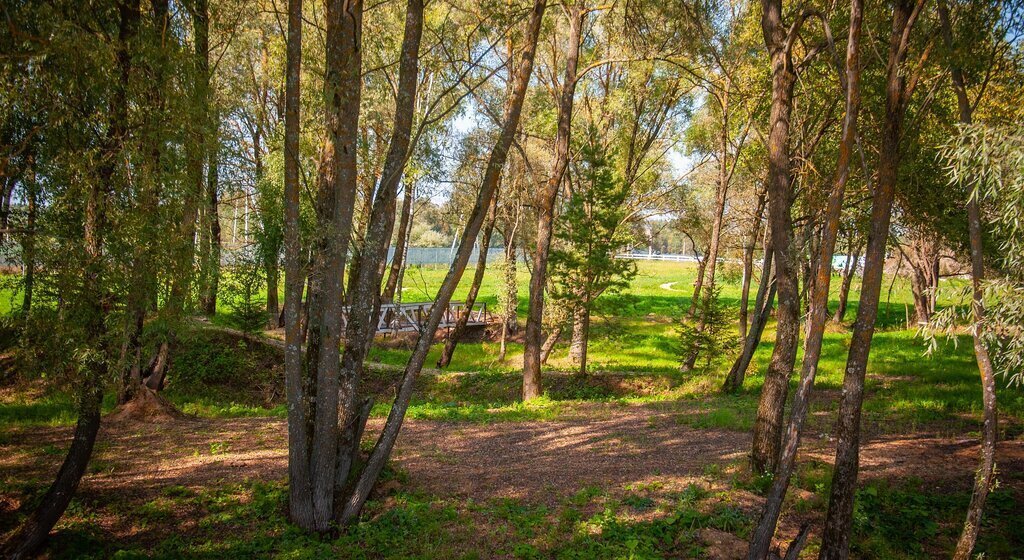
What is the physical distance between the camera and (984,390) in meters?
6.36

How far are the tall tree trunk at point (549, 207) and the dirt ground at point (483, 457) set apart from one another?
339cm

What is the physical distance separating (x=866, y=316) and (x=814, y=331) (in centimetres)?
54

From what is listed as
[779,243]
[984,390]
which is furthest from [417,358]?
[984,390]

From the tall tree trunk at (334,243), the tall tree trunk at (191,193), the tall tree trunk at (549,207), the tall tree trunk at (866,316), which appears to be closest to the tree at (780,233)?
the tall tree trunk at (866,316)

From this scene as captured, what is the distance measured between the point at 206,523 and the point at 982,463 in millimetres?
8871

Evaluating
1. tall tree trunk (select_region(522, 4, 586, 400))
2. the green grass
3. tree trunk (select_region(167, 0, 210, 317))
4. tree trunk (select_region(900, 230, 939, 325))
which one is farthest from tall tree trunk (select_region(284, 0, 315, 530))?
tree trunk (select_region(900, 230, 939, 325))

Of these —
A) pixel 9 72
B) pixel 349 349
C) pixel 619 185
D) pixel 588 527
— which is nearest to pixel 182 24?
pixel 9 72

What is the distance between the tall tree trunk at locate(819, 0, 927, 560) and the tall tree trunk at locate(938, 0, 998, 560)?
77 cm

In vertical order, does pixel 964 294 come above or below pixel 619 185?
below

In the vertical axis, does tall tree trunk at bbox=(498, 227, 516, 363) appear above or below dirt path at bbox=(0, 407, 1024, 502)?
above

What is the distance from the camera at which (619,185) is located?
67.5 ft

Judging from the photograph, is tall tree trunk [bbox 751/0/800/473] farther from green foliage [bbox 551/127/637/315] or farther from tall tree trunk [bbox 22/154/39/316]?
green foliage [bbox 551/127/637/315]

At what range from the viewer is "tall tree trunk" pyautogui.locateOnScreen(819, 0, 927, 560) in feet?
19.0

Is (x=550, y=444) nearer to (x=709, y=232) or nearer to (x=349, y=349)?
(x=349, y=349)
